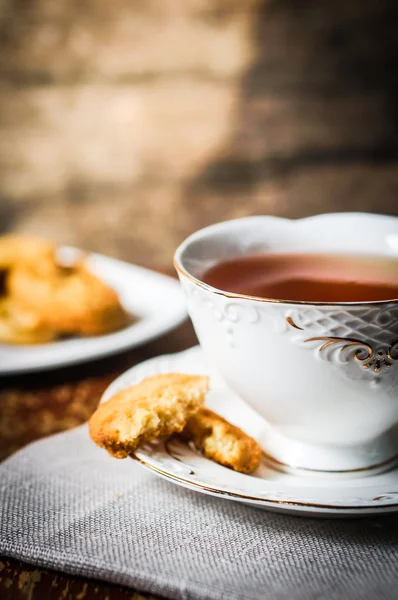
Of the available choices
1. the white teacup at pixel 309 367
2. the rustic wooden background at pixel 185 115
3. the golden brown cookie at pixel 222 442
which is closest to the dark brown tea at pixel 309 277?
the white teacup at pixel 309 367

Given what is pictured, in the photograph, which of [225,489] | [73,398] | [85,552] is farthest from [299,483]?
[73,398]

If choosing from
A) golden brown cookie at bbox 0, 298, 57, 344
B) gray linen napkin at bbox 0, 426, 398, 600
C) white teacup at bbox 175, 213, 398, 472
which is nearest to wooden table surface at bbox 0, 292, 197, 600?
gray linen napkin at bbox 0, 426, 398, 600

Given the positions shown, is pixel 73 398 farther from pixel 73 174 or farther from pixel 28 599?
pixel 73 174

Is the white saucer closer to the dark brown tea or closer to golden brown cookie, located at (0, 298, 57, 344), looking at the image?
the dark brown tea

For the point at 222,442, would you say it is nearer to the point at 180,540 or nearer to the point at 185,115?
the point at 180,540

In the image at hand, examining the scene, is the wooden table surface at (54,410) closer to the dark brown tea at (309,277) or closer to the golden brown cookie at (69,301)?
the golden brown cookie at (69,301)
